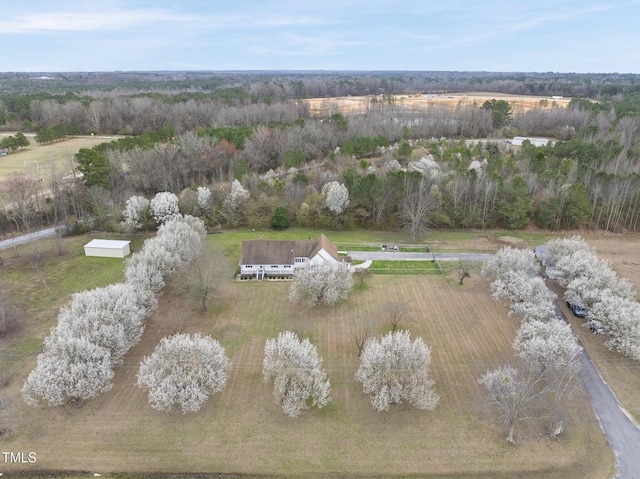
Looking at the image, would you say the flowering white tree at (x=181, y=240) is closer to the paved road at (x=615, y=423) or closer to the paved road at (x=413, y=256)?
the paved road at (x=413, y=256)

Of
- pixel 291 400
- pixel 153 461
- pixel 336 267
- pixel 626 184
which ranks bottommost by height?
pixel 153 461

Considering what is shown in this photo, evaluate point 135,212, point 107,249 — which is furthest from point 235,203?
point 107,249

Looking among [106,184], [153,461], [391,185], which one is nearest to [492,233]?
[391,185]

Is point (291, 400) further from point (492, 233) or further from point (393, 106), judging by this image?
point (393, 106)

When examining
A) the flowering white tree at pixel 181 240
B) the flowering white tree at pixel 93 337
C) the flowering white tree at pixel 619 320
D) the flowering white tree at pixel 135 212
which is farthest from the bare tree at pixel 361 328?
the flowering white tree at pixel 135 212

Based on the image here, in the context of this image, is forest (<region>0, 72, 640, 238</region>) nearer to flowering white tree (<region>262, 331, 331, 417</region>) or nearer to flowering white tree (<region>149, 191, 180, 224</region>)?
flowering white tree (<region>149, 191, 180, 224</region>)
